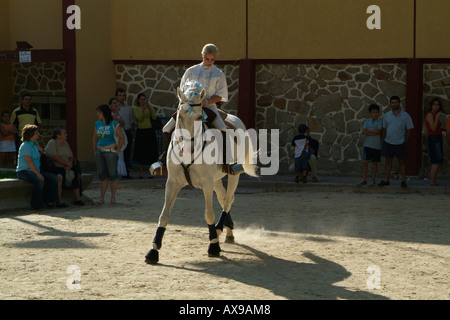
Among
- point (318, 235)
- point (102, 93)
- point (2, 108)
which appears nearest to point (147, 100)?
point (102, 93)

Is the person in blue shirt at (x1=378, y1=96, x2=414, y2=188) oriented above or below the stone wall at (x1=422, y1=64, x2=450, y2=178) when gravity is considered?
below

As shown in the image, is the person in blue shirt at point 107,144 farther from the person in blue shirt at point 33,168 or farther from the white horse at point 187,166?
the white horse at point 187,166

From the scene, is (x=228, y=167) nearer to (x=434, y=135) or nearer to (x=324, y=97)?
(x=434, y=135)

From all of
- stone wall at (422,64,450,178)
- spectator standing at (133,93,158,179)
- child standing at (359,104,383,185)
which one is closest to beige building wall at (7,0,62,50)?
spectator standing at (133,93,158,179)

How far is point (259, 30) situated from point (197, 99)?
36.1 feet

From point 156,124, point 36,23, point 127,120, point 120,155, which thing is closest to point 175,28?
point 156,124

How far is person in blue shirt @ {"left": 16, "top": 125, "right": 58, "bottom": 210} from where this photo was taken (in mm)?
13617

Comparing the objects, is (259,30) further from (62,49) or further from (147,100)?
(62,49)

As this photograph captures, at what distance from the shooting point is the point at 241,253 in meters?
10.1

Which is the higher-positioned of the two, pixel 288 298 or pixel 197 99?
pixel 197 99

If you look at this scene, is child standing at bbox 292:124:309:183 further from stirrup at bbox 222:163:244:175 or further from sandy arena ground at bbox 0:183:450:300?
stirrup at bbox 222:163:244:175

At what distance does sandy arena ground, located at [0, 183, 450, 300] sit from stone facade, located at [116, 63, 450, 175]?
14.6ft

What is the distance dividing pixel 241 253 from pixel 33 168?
503cm
